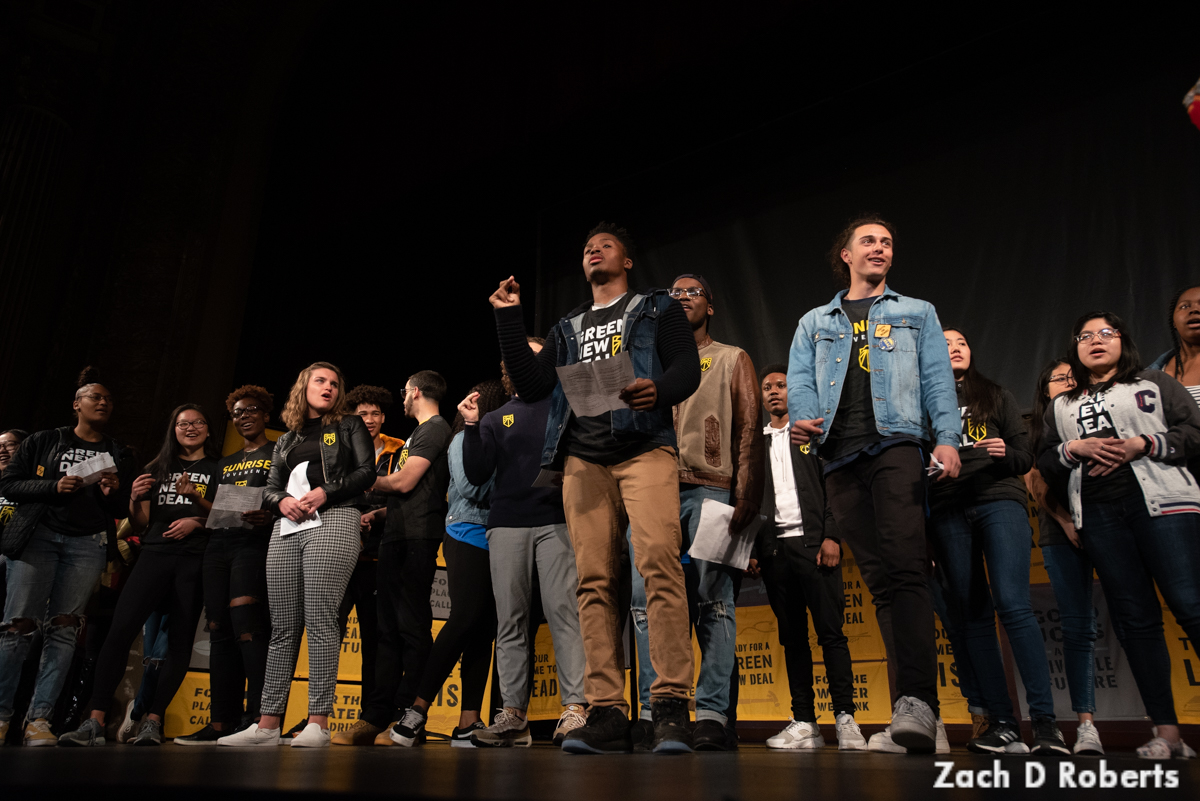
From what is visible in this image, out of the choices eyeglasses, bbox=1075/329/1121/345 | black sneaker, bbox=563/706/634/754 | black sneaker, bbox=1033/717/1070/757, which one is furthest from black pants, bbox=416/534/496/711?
eyeglasses, bbox=1075/329/1121/345

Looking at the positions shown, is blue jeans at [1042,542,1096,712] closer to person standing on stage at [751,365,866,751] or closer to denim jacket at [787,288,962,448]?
person standing on stage at [751,365,866,751]

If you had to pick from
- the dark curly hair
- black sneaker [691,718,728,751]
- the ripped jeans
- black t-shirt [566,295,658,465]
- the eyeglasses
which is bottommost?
black sneaker [691,718,728,751]

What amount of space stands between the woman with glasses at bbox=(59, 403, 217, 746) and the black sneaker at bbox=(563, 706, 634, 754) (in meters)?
2.42

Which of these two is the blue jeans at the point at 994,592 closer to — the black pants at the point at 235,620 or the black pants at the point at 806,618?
the black pants at the point at 806,618

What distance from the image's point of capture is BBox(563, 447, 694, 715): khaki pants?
2.37 meters

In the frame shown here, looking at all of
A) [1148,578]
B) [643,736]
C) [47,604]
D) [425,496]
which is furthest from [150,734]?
[1148,578]

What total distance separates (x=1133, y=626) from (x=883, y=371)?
117 cm

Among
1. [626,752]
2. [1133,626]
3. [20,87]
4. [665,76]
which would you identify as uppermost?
[20,87]

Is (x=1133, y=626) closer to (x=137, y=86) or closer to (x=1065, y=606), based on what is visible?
(x=1065, y=606)

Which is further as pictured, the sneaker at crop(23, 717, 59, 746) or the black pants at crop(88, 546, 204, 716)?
the black pants at crop(88, 546, 204, 716)

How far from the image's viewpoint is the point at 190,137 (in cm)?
751

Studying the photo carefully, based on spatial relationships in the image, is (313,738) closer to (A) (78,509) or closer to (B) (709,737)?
(B) (709,737)

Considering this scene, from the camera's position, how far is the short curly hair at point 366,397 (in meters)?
4.67

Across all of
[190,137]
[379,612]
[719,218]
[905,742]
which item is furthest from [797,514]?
[190,137]
